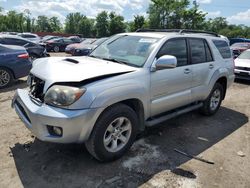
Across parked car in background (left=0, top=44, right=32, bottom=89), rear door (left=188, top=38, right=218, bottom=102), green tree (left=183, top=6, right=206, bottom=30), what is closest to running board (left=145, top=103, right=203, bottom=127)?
rear door (left=188, top=38, right=218, bottom=102)

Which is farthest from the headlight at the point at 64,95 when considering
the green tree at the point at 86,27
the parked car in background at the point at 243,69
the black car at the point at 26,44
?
the green tree at the point at 86,27

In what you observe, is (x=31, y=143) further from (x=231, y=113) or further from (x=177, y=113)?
(x=231, y=113)

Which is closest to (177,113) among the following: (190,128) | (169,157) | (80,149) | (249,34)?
(190,128)

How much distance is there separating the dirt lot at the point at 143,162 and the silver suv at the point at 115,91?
1.05ft

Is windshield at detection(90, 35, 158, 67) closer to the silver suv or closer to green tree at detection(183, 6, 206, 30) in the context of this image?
the silver suv

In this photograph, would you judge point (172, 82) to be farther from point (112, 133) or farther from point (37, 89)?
point (37, 89)

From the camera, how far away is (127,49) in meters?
4.55

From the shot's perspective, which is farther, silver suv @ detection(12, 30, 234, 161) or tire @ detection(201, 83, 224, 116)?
tire @ detection(201, 83, 224, 116)

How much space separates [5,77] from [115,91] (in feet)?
18.2

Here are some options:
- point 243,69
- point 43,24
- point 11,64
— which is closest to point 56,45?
point 11,64

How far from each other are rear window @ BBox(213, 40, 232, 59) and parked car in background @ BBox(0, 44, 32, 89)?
5457mm

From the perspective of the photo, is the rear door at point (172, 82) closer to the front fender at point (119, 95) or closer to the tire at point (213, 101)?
the front fender at point (119, 95)

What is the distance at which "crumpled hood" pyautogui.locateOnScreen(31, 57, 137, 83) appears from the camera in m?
3.46

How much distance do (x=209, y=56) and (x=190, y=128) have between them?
1.53 metres
